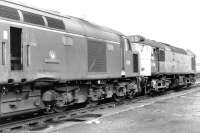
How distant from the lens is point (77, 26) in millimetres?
11703

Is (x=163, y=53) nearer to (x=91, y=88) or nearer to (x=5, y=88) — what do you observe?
(x=91, y=88)

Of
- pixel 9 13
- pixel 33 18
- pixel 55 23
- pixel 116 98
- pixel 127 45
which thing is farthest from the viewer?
pixel 127 45

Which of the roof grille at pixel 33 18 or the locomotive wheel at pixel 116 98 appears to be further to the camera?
the locomotive wheel at pixel 116 98

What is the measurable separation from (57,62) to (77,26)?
211 cm

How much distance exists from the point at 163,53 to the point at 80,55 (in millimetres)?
12202

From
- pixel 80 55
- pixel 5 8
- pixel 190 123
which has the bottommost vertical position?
pixel 190 123

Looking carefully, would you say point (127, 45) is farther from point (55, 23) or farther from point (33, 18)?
point (33, 18)

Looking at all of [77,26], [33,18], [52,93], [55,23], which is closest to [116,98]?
[77,26]

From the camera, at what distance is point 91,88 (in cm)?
1271

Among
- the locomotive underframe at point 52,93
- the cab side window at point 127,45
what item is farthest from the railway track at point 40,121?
the cab side window at point 127,45

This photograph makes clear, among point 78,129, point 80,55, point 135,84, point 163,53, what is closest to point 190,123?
point 78,129

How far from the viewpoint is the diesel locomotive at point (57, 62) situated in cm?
866

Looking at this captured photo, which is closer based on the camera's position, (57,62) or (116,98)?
(57,62)

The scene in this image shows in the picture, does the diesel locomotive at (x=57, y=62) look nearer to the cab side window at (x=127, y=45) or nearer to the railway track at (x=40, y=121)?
the cab side window at (x=127, y=45)
